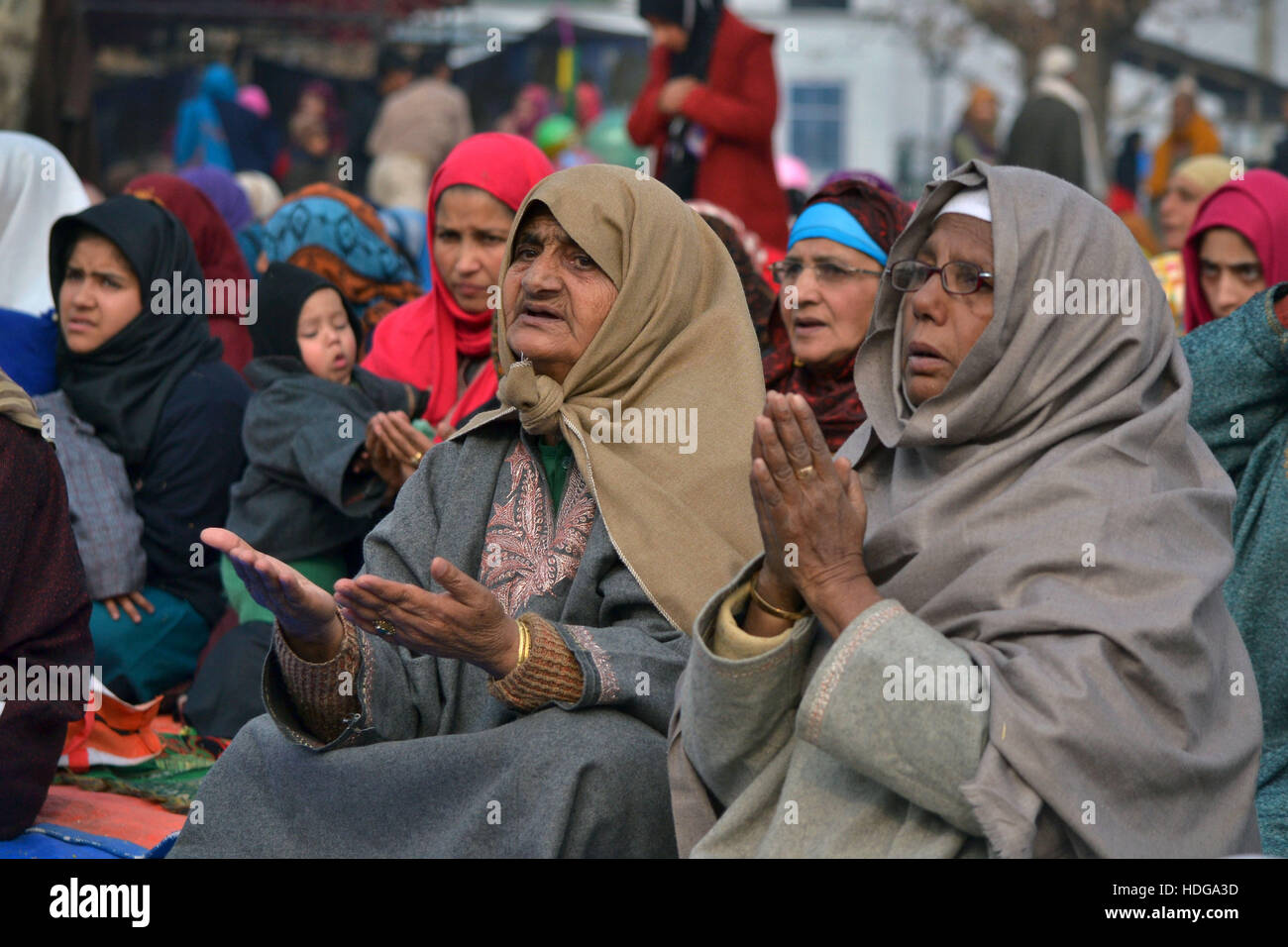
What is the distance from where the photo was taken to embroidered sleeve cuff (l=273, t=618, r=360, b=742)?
2.97 metres

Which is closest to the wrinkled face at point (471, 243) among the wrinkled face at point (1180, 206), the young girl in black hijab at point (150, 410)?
the young girl in black hijab at point (150, 410)

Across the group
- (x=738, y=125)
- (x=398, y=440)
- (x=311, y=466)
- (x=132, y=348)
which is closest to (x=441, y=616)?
(x=398, y=440)

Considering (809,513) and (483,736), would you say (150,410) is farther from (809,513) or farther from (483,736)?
(809,513)

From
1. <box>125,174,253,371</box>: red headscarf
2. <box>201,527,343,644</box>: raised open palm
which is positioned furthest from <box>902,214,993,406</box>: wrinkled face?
<box>125,174,253,371</box>: red headscarf

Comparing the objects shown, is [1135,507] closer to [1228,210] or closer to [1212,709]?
[1212,709]

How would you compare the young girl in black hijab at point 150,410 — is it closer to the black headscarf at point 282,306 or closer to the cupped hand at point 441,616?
the black headscarf at point 282,306

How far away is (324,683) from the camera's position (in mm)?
3002

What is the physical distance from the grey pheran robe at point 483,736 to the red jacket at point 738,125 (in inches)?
158

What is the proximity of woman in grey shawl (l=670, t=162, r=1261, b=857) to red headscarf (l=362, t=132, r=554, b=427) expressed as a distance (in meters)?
2.24

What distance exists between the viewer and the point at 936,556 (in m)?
2.66

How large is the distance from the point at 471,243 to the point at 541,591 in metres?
1.97
